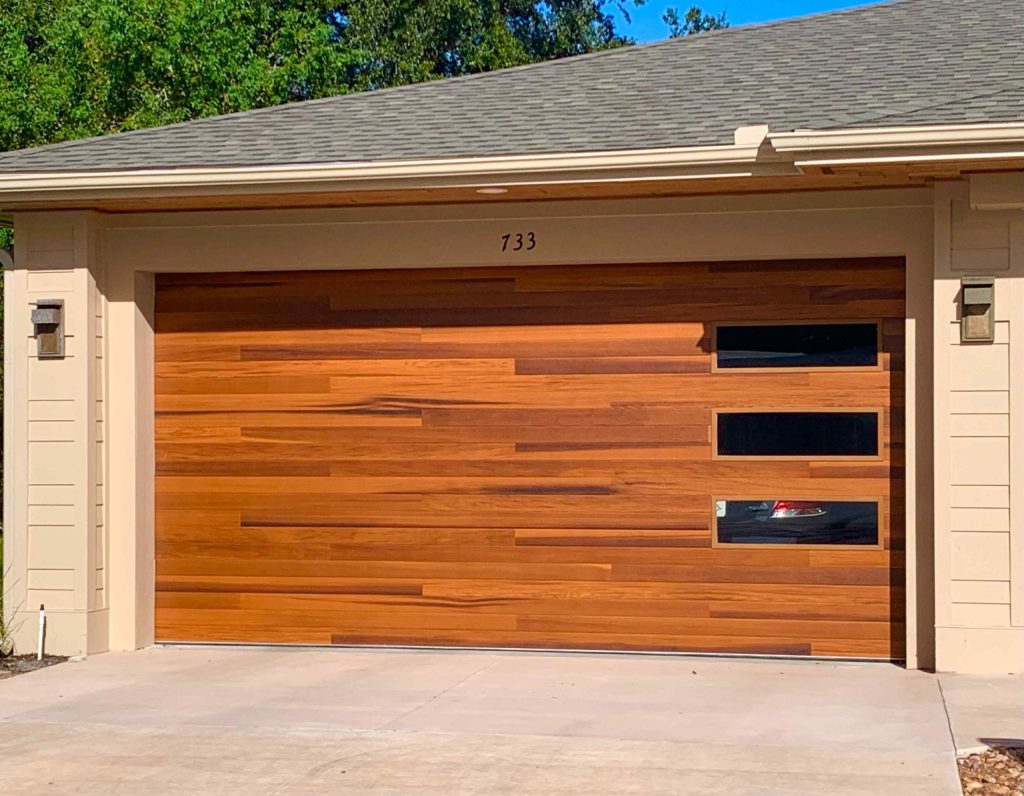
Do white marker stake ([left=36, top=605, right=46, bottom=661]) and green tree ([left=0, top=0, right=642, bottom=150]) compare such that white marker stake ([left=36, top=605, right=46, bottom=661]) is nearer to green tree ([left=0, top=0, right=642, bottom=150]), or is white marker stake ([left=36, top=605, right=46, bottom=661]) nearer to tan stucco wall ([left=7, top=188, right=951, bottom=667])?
tan stucco wall ([left=7, top=188, right=951, bottom=667])

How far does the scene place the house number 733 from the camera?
10148 mm

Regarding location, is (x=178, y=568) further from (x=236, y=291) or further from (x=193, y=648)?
(x=236, y=291)

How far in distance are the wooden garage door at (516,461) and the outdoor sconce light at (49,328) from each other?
724mm

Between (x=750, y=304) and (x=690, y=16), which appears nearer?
(x=750, y=304)

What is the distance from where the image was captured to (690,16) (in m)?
34.0

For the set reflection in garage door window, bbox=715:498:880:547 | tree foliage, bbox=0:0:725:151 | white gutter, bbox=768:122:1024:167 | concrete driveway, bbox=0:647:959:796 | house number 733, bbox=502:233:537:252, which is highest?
tree foliage, bbox=0:0:725:151

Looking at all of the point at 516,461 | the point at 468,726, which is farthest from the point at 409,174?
the point at 468,726

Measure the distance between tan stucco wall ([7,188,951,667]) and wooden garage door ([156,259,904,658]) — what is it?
171 mm

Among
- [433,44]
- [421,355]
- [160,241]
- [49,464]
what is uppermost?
[433,44]

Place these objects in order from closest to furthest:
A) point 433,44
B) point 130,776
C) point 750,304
→ point 130,776 < point 750,304 < point 433,44

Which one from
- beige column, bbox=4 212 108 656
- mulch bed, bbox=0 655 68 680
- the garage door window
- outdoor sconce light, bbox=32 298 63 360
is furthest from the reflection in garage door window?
outdoor sconce light, bbox=32 298 63 360

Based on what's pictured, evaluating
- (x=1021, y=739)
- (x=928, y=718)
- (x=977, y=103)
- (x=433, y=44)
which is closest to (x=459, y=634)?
(x=928, y=718)

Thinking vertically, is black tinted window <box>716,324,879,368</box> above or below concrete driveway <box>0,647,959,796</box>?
above

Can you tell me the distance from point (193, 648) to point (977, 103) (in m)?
6.41
